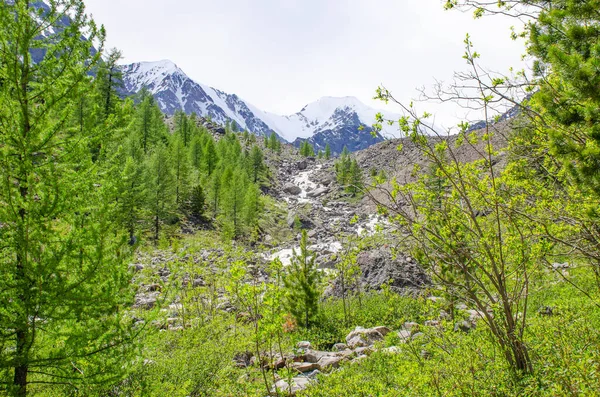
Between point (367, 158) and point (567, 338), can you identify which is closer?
point (567, 338)

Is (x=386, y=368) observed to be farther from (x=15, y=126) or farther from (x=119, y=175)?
(x=15, y=126)

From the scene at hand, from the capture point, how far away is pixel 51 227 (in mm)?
3613

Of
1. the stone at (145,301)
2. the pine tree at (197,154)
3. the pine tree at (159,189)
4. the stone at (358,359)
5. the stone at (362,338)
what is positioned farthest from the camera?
the pine tree at (197,154)

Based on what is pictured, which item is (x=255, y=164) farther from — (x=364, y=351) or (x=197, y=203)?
(x=364, y=351)

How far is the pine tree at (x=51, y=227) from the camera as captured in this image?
10.4 feet

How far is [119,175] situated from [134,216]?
23.2 meters

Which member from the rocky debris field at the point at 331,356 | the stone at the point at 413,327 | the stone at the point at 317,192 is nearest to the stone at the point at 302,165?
the stone at the point at 317,192

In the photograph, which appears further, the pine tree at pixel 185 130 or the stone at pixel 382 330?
the pine tree at pixel 185 130

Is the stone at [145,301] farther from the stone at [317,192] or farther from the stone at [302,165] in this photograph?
the stone at [302,165]

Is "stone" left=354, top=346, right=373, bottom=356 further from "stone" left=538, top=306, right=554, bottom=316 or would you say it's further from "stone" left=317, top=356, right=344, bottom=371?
"stone" left=538, top=306, right=554, bottom=316

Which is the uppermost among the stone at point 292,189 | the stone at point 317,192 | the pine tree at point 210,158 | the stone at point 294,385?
the pine tree at point 210,158

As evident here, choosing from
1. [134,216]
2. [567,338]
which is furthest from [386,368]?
[134,216]

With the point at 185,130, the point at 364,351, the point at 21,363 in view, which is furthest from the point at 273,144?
the point at 21,363

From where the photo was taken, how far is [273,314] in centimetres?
456
